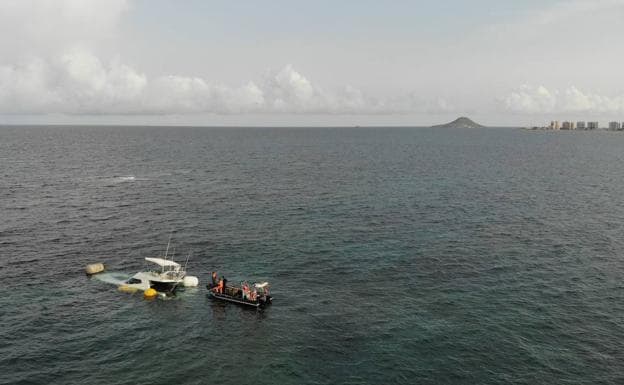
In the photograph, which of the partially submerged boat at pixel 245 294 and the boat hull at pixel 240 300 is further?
the partially submerged boat at pixel 245 294

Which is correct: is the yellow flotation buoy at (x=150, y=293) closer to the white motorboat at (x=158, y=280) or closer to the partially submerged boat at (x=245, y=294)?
the white motorboat at (x=158, y=280)

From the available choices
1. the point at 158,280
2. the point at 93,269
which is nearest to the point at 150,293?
the point at 158,280

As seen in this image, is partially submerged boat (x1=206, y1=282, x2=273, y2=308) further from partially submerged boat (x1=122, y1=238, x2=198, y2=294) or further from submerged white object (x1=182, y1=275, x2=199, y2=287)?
partially submerged boat (x1=122, y1=238, x2=198, y2=294)

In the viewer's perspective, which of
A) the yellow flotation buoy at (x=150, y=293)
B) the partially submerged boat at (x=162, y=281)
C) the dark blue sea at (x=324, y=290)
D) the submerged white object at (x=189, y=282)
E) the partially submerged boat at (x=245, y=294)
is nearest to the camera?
the dark blue sea at (x=324, y=290)

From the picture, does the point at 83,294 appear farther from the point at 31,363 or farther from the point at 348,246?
the point at 348,246

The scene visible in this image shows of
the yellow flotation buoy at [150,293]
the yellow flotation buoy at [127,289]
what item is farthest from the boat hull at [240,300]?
the yellow flotation buoy at [127,289]

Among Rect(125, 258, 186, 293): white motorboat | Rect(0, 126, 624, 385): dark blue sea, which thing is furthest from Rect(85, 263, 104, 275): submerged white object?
Rect(125, 258, 186, 293): white motorboat

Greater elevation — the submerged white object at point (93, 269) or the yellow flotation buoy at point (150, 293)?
the submerged white object at point (93, 269)
